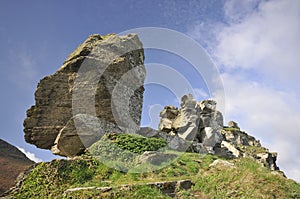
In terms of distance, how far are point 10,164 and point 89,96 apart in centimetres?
2986

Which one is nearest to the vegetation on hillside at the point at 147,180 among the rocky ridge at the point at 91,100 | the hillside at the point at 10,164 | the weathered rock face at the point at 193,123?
the rocky ridge at the point at 91,100

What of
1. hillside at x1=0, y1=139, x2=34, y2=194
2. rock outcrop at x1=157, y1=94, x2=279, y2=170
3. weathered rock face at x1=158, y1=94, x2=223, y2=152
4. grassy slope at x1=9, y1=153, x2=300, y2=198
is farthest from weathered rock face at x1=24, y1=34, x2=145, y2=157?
hillside at x1=0, y1=139, x2=34, y2=194

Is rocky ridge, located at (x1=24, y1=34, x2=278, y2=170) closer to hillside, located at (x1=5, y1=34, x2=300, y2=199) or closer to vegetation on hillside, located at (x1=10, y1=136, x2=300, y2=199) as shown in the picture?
hillside, located at (x1=5, y1=34, x2=300, y2=199)

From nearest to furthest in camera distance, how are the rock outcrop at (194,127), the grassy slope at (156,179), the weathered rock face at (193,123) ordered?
the grassy slope at (156,179) < the rock outcrop at (194,127) < the weathered rock face at (193,123)

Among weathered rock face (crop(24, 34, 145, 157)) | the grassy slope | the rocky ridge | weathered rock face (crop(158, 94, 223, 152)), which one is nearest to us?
the grassy slope

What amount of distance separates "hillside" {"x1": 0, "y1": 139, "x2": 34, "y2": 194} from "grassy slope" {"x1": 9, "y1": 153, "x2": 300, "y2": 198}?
27078mm

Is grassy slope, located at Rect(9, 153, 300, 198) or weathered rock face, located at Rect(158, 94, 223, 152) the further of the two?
weathered rock face, located at Rect(158, 94, 223, 152)

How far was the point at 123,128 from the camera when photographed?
1962 centimetres

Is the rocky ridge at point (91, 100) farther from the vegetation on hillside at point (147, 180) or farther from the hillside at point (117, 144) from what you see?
the vegetation on hillside at point (147, 180)

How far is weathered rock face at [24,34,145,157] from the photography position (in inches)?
754

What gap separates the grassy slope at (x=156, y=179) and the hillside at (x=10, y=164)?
27.1 m

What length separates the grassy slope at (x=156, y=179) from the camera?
10289mm

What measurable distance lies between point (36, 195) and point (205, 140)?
1753cm

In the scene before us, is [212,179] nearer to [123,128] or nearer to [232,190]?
[232,190]
